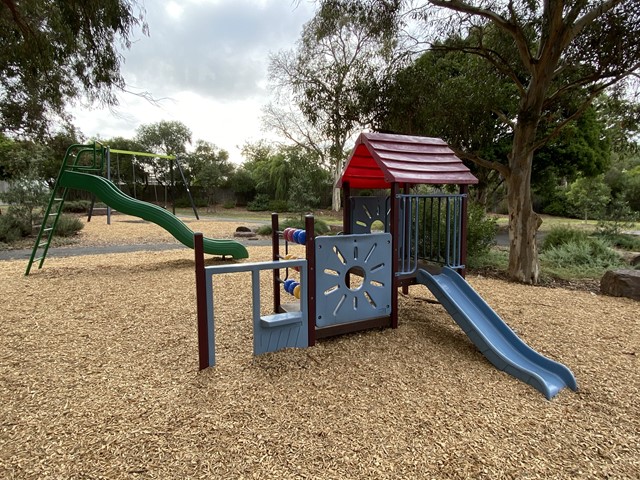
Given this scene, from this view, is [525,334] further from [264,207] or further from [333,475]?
[264,207]

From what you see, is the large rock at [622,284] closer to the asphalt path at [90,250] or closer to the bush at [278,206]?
the asphalt path at [90,250]

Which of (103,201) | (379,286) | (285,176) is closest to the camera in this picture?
(379,286)

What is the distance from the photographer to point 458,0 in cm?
448

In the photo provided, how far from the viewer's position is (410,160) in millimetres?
3445

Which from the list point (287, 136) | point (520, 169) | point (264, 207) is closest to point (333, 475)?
point (520, 169)

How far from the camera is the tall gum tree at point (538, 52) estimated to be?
441 cm

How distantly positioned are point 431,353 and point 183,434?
73.2 inches

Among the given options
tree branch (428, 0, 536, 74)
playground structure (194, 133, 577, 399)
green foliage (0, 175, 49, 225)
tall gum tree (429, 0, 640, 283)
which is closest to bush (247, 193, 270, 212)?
green foliage (0, 175, 49, 225)

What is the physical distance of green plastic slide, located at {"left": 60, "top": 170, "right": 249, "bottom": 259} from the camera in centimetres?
546

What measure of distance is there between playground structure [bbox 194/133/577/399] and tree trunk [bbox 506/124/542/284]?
2.07 metres

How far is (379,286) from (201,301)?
1552 millimetres

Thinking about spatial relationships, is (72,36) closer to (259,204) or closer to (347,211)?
(347,211)

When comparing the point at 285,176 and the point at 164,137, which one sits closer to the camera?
the point at 285,176

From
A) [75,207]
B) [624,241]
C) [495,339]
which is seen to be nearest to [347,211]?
[495,339]
